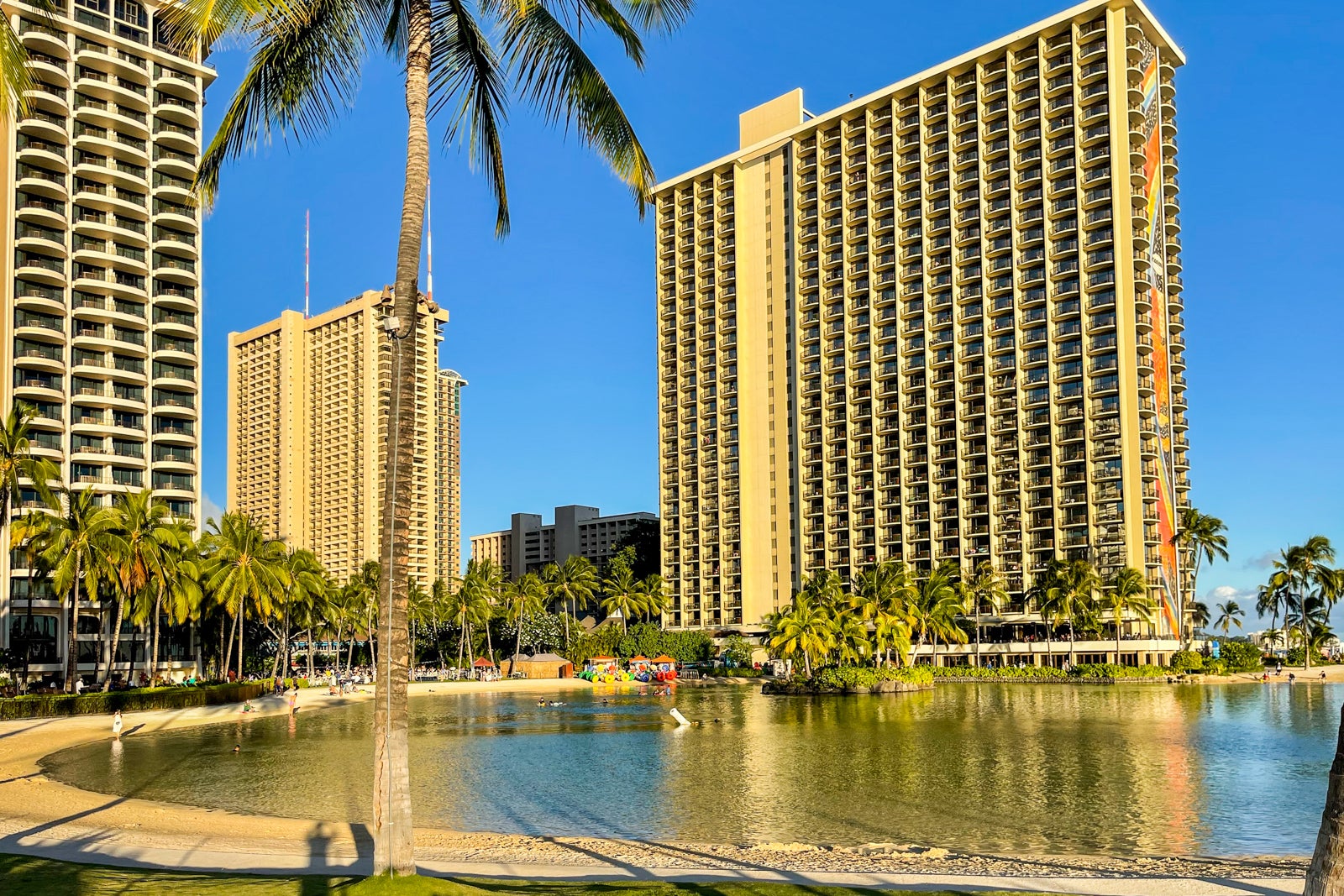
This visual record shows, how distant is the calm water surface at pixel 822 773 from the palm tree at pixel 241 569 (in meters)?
15.2

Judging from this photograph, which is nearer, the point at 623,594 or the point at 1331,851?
the point at 1331,851

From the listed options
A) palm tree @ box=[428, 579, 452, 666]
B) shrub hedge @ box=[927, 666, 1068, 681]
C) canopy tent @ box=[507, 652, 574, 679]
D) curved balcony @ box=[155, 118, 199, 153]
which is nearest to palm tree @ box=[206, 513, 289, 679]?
curved balcony @ box=[155, 118, 199, 153]

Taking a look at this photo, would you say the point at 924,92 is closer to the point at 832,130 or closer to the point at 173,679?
the point at 832,130

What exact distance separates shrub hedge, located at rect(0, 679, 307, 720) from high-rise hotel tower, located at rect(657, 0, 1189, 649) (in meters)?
82.2

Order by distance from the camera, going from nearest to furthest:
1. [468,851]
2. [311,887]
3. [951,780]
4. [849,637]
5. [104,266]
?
[311,887], [468,851], [951,780], [849,637], [104,266]

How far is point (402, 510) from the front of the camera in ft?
52.2

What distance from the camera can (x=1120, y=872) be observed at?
70.3 feet

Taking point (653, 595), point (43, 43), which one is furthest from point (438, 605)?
point (43, 43)

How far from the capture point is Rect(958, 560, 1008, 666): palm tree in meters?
120

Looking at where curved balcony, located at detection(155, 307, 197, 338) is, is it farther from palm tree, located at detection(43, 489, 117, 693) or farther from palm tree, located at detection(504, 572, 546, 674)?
palm tree, located at detection(504, 572, 546, 674)

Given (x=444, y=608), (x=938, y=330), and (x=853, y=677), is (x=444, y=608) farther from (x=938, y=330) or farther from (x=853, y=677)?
(x=938, y=330)

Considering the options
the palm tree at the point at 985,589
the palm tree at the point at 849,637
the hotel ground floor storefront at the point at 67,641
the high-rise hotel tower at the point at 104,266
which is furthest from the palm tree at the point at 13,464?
the palm tree at the point at 985,589

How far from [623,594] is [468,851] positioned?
441 ft

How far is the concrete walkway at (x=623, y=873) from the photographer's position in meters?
17.0
